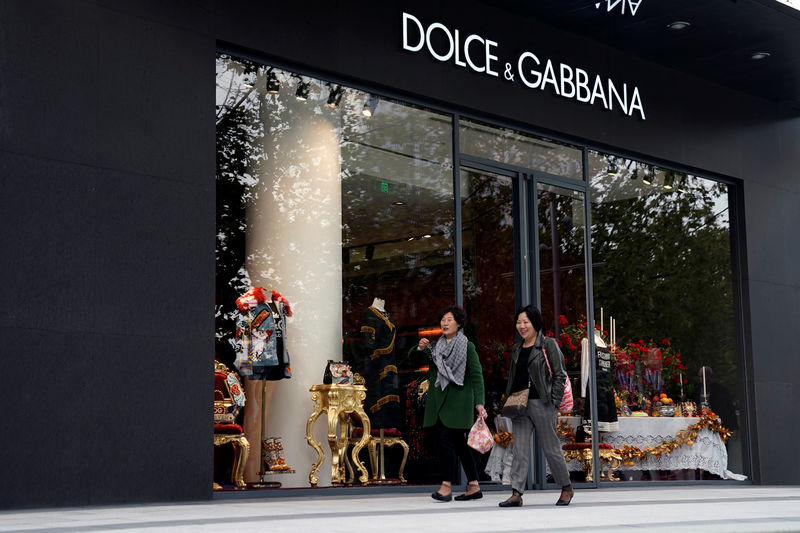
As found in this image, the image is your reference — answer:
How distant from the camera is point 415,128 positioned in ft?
34.9

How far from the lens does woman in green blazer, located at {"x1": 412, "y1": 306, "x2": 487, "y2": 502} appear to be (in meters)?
8.42

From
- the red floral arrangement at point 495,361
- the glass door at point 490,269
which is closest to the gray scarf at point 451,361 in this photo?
the glass door at point 490,269

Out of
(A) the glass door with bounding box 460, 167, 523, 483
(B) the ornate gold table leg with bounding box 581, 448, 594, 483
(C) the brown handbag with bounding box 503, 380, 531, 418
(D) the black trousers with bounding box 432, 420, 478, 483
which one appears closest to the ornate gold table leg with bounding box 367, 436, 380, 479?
(A) the glass door with bounding box 460, 167, 523, 483

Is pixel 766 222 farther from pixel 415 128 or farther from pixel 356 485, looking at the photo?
pixel 356 485

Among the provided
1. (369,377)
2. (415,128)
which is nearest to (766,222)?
(415,128)

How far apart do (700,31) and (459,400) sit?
5.98 meters

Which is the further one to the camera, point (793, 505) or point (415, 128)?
point (415, 128)

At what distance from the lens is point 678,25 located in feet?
39.1

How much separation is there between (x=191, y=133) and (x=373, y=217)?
2311mm

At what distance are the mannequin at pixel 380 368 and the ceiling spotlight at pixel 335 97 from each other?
187 centimetres

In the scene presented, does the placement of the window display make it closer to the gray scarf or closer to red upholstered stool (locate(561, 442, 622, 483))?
red upholstered stool (locate(561, 442, 622, 483))

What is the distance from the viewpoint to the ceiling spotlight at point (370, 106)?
10273 mm

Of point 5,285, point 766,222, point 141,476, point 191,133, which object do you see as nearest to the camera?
point 5,285

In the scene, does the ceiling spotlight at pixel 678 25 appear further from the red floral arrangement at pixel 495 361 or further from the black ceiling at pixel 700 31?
the red floral arrangement at pixel 495 361
